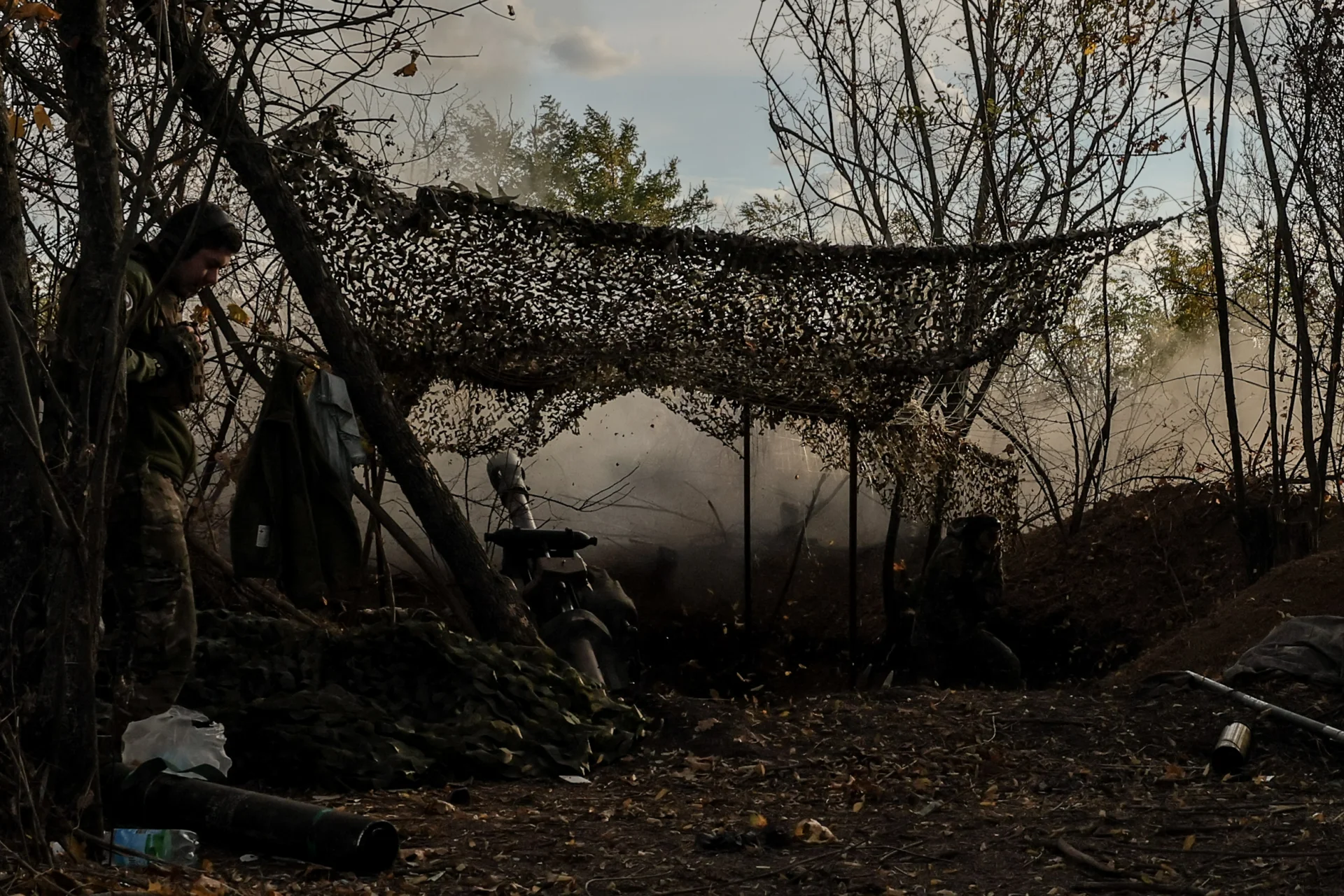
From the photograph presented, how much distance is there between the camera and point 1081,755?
4438mm

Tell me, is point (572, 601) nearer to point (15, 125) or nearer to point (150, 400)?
point (150, 400)

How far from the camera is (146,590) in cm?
378

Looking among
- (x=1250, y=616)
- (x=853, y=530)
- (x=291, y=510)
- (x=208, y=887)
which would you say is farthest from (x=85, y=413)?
(x=1250, y=616)

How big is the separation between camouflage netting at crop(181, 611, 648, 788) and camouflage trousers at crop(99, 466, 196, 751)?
0.41 m

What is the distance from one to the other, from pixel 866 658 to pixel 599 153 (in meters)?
21.2

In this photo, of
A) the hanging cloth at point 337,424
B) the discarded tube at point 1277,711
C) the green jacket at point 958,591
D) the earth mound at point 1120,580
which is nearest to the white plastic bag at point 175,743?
the hanging cloth at point 337,424

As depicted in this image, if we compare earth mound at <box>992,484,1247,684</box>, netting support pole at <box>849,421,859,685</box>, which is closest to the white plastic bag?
netting support pole at <box>849,421,859,685</box>

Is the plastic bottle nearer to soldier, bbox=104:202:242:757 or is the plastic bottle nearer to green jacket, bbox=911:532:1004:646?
soldier, bbox=104:202:242:757

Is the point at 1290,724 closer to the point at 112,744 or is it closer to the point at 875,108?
the point at 112,744

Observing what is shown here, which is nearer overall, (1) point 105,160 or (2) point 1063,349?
(1) point 105,160

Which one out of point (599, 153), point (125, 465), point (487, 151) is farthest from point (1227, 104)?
point (599, 153)

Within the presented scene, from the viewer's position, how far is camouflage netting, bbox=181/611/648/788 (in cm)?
408

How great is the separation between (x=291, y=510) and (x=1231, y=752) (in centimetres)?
316

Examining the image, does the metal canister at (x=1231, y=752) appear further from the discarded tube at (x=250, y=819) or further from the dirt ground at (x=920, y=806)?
the discarded tube at (x=250, y=819)
